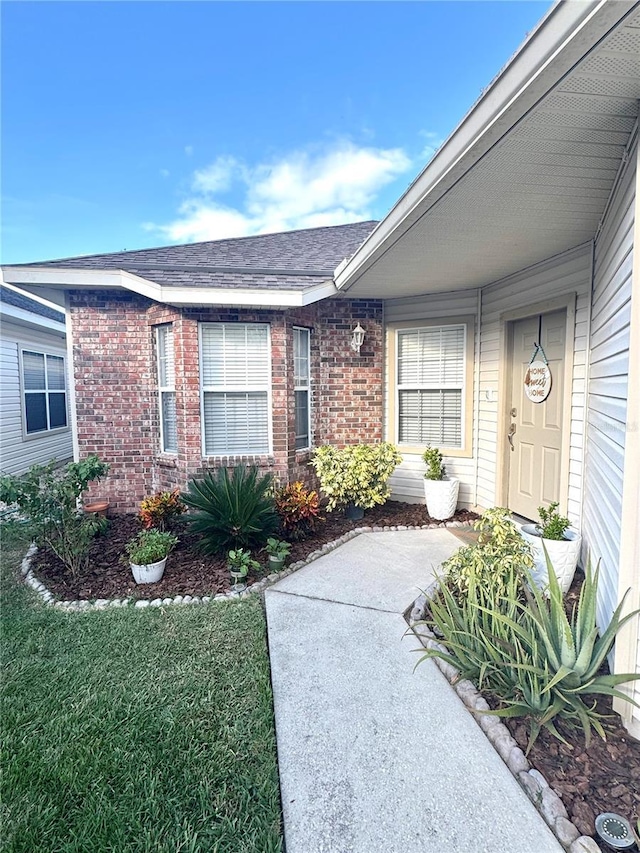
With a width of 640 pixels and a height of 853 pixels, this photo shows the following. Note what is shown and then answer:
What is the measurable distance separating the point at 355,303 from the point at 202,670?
4.88m

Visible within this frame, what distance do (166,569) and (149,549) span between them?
1.19 ft

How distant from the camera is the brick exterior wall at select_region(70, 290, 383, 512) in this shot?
17.9 ft

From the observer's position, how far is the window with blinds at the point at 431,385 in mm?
5910

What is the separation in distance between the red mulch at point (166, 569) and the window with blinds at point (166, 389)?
3.63 feet

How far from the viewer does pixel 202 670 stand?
266cm

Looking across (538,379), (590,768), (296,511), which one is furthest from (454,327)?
(590,768)

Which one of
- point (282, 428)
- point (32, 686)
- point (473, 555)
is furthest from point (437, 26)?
point (32, 686)

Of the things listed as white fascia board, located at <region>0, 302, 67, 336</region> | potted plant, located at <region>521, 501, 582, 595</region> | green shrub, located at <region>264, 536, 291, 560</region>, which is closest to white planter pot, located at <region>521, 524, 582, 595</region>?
potted plant, located at <region>521, 501, 582, 595</region>

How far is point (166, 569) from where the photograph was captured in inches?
166

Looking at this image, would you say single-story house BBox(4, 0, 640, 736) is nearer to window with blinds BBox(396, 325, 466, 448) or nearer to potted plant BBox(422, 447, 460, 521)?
window with blinds BBox(396, 325, 466, 448)

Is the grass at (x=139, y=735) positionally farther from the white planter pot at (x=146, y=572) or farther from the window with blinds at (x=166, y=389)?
the window with blinds at (x=166, y=389)

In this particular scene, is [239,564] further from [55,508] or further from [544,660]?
[544,660]

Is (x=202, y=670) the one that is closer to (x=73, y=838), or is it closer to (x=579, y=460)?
(x=73, y=838)

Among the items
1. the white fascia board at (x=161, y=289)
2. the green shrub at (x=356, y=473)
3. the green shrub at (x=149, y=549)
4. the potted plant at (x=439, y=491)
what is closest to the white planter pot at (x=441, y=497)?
the potted plant at (x=439, y=491)
